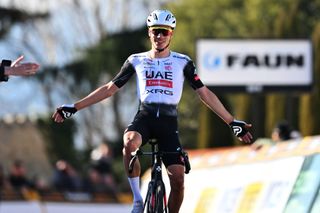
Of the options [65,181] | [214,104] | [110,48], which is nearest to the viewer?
[214,104]

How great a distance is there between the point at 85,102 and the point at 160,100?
2.44 ft

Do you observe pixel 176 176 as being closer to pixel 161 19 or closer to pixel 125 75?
pixel 125 75

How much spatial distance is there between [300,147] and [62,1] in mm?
46223

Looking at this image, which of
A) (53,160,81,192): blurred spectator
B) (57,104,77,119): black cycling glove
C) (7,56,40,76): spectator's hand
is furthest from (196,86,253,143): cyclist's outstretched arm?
(53,160,81,192): blurred spectator

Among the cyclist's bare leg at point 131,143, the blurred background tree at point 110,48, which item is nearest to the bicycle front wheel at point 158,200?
the cyclist's bare leg at point 131,143

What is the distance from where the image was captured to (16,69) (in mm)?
13367

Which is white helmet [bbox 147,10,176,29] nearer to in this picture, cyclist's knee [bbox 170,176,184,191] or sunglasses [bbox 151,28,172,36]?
sunglasses [bbox 151,28,172,36]

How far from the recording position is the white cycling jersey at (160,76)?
13.6 metres

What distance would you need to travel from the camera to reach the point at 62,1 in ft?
203

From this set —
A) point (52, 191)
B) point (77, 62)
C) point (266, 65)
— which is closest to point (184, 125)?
point (77, 62)

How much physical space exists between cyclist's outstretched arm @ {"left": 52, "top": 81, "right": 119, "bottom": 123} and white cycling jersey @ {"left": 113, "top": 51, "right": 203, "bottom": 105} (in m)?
0.09

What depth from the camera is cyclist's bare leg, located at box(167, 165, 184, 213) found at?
531 inches

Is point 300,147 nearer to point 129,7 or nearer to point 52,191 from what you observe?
point 52,191

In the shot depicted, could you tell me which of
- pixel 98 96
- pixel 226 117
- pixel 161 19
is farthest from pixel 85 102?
pixel 226 117
